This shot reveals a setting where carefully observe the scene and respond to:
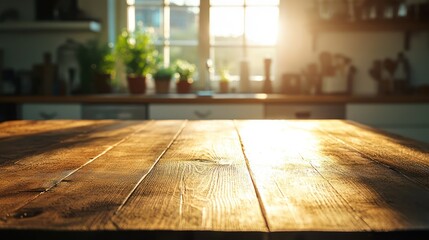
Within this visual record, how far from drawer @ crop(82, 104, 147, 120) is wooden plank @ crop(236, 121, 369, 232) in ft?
7.67

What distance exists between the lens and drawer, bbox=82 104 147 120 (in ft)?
13.1

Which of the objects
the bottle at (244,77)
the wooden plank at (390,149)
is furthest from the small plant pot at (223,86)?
the wooden plank at (390,149)

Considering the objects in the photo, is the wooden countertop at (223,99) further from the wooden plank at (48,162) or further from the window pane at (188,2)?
the wooden plank at (48,162)

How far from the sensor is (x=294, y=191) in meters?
0.95

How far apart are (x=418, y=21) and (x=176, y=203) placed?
3.88 metres

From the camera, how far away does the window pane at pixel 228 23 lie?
4.77 meters

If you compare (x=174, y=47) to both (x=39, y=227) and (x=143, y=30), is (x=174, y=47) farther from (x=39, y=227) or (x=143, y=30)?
(x=39, y=227)

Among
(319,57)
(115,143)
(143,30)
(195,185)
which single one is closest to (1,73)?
(143,30)

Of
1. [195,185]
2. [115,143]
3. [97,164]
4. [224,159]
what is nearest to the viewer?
[195,185]

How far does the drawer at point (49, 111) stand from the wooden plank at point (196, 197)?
2.65 meters

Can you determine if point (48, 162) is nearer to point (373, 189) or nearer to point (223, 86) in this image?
point (373, 189)

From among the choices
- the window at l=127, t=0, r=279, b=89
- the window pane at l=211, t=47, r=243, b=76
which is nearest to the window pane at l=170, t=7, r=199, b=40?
the window at l=127, t=0, r=279, b=89

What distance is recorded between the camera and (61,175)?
1092mm

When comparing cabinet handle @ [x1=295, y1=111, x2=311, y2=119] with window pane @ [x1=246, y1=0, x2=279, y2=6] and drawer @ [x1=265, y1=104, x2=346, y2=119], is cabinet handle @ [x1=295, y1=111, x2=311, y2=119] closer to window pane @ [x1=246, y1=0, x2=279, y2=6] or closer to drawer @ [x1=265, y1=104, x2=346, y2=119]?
drawer @ [x1=265, y1=104, x2=346, y2=119]
